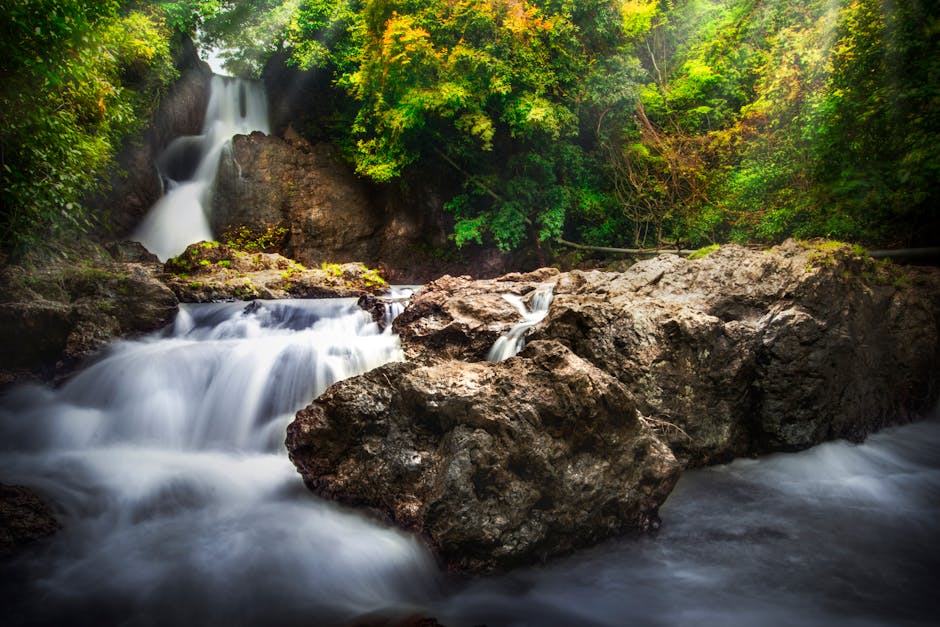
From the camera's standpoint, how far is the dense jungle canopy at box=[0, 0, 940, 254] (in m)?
6.44

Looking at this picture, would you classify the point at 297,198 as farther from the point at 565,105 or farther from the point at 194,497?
the point at 194,497

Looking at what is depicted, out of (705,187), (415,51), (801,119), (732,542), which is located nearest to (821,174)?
(801,119)

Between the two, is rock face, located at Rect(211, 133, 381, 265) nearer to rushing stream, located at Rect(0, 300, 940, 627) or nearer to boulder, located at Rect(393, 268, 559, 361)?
boulder, located at Rect(393, 268, 559, 361)

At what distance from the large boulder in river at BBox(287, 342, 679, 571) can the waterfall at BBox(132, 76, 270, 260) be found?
13.1m

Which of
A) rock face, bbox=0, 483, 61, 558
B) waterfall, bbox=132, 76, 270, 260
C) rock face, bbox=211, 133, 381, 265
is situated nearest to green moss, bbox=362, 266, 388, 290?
rock face, bbox=211, 133, 381, 265

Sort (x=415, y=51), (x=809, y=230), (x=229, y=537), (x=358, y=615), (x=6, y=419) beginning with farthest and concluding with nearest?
(x=415, y=51)
(x=809, y=230)
(x=6, y=419)
(x=229, y=537)
(x=358, y=615)

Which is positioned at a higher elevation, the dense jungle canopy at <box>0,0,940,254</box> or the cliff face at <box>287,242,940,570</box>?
the dense jungle canopy at <box>0,0,940,254</box>

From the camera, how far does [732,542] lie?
11.9ft

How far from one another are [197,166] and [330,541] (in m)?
16.4

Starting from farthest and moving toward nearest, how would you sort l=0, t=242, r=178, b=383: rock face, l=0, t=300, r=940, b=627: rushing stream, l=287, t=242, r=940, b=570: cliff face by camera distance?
l=0, t=242, r=178, b=383: rock face
l=287, t=242, r=940, b=570: cliff face
l=0, t=300, r=940, b=627: rushing stream

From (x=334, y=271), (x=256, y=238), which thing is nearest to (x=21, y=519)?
(x=334, y=271)

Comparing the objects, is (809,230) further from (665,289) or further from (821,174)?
(665,289)

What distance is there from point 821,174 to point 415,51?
32.2 ft

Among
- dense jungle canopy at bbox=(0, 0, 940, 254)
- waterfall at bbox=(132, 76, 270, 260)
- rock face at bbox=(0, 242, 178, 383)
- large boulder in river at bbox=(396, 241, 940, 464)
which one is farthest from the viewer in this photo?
waterfall at bbox=(132, 76, 270, 260)
